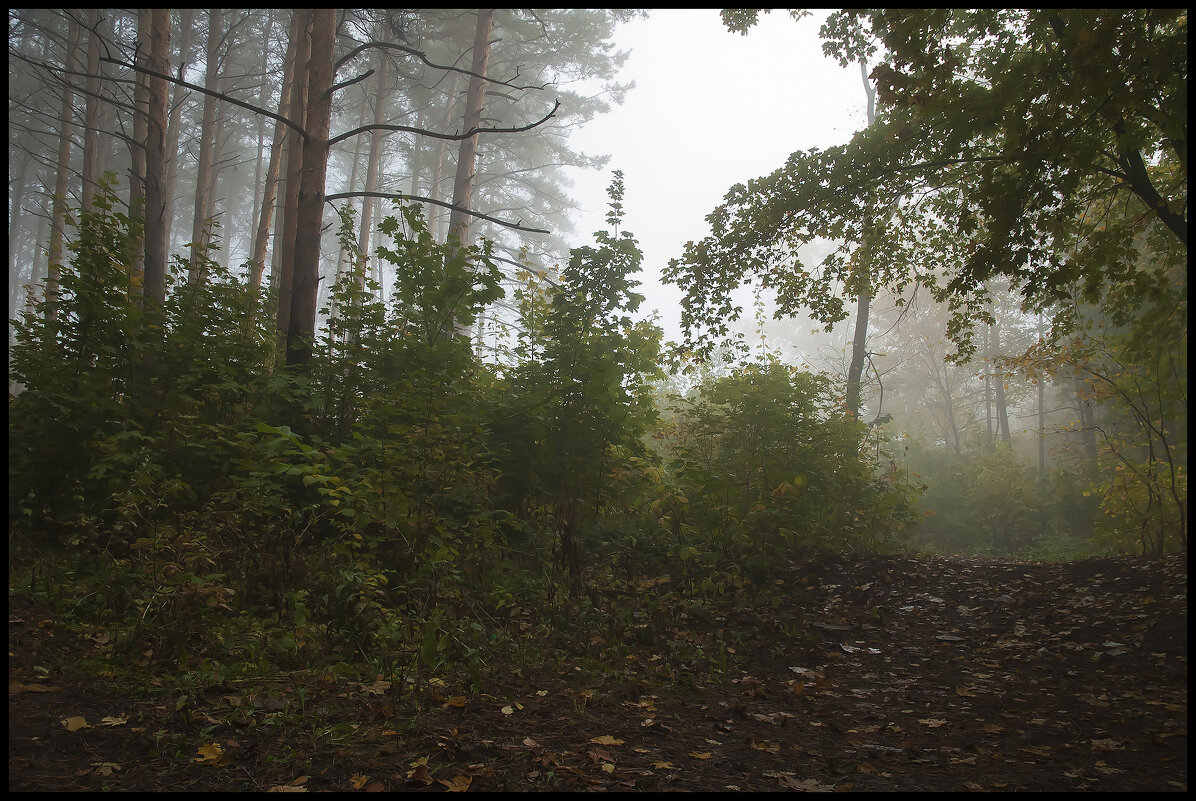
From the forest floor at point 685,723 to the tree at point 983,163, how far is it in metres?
3.17

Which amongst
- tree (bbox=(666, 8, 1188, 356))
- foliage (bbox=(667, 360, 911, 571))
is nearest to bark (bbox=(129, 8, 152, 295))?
tree (bbox=(666, 8, 1188, 356))

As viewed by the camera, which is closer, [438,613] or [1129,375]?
[438,613]

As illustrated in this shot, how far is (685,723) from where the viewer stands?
12.1 feet

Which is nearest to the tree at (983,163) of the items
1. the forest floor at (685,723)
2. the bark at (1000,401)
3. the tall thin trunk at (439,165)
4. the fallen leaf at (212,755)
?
the forest floor at (685,723)

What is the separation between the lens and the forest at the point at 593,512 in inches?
128

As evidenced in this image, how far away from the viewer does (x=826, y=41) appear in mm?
7977

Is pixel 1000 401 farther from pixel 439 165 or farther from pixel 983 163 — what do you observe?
pixel 439 165

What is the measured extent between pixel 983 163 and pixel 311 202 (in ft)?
25.8

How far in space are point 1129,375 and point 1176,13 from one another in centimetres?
435

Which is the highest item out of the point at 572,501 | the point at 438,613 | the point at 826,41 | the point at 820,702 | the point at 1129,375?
the point at 826,41

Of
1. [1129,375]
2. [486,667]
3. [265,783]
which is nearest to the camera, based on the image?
[265,783]

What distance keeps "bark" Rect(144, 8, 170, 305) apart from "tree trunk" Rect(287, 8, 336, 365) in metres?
2.92

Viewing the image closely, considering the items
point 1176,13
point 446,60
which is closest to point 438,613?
point 1176,13

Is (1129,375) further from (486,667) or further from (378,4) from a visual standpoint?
(378,4)
